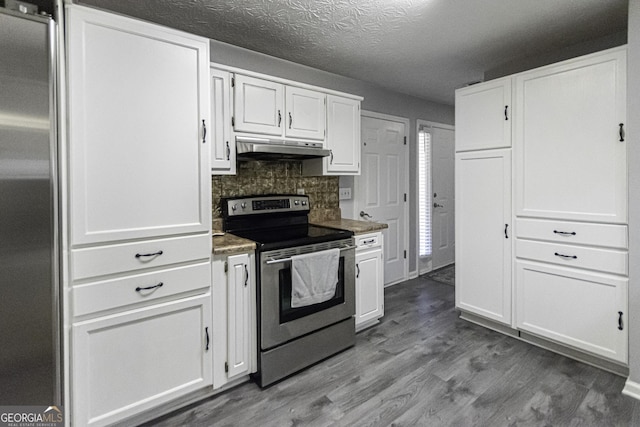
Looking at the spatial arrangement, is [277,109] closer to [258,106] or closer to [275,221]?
[258,106]

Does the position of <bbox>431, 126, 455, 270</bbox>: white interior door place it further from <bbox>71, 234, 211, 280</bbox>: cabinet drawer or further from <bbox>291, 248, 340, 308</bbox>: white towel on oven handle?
<bbox>71, 234, 211, 280</bbox>: cabinet drawer

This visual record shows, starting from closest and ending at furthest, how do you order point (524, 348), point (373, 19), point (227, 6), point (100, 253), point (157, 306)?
1. point (100, 253)
2. point (157, 306)
3. point (227, 6)
4. point (373, 19)
5. point (524, 348)

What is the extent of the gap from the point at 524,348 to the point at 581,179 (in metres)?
1.32

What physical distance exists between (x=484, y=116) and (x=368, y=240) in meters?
1.42

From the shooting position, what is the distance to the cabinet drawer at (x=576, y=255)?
6.66 ft

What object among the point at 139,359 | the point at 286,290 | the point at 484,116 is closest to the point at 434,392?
the point at 286,290

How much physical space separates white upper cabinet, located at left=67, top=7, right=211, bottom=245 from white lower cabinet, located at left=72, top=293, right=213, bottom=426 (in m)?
0.42

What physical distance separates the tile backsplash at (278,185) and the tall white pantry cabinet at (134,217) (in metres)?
0.64

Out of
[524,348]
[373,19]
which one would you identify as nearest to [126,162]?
[373,19]

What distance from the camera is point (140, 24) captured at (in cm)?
159

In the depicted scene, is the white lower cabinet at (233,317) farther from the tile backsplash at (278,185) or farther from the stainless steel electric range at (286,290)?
the tile backsplash at (278,185)

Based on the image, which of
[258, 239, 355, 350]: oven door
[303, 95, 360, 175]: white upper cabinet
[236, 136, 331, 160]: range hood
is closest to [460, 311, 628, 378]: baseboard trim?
[258, 239, 355, 350]: oven door

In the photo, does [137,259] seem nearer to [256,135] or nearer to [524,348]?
[256,135]

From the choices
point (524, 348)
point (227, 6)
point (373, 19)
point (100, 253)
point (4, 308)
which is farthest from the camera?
point (524, 348)
